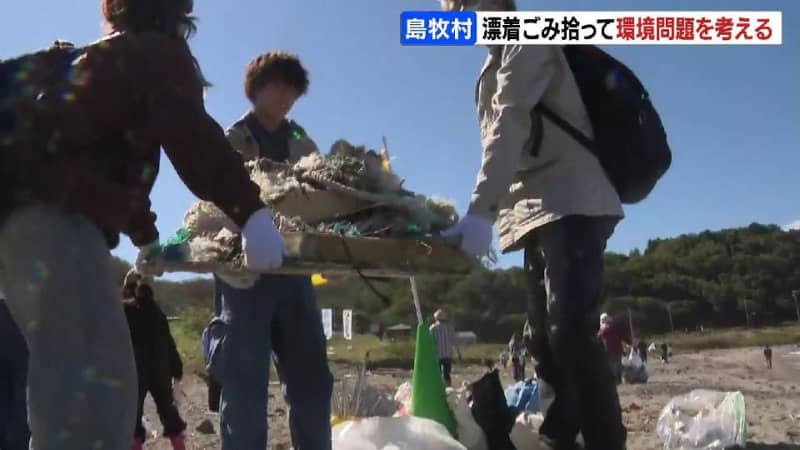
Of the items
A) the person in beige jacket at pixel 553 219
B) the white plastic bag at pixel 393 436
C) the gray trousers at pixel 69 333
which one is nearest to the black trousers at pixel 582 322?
the person in beige jacket at pixel 553 219

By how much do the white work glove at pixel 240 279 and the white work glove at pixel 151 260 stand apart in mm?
175

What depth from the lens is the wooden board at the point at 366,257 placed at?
2.15 m

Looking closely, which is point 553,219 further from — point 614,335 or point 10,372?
point 614,335

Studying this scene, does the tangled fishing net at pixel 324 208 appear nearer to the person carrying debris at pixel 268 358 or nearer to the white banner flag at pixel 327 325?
the person carrying debris at pixel 268 358

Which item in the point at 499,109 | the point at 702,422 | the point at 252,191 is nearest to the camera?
the point at 252,191

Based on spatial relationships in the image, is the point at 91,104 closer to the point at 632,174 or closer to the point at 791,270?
the point at 632,174

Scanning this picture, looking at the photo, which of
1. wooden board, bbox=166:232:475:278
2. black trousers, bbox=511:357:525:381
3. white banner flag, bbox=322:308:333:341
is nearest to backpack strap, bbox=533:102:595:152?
wooden board, bbox=166:232:475:278

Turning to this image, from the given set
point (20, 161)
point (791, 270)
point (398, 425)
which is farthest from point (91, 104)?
point (791, 270)

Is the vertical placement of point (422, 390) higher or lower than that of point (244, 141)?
lower

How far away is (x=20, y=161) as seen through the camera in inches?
63.4

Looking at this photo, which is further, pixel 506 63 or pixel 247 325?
pixel 506 63

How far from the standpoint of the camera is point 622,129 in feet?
9.15

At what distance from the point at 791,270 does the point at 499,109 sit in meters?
75.0

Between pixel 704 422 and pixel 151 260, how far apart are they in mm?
2759
